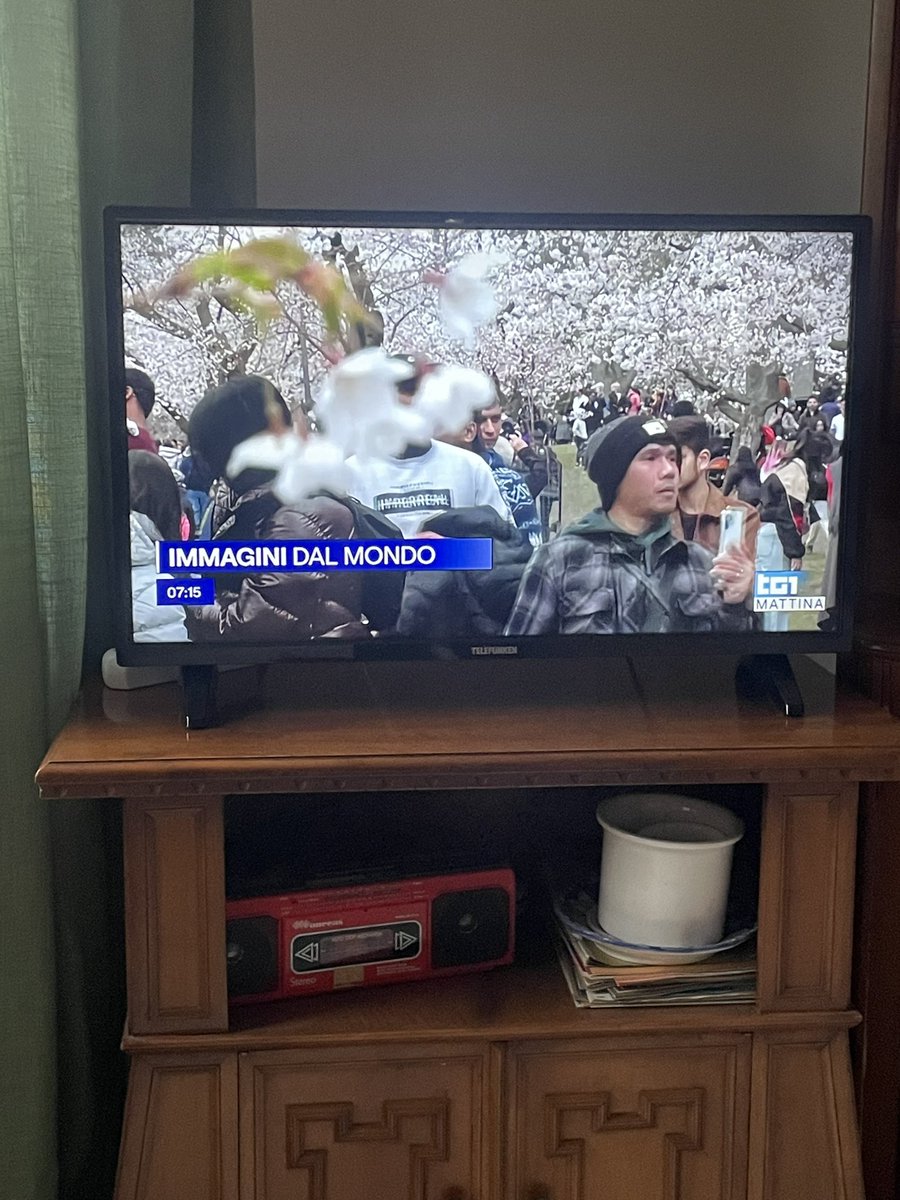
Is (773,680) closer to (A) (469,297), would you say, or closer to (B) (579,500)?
(B) (579,500)

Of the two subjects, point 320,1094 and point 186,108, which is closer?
point 320,1094

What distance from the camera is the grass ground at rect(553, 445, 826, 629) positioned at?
51.6 inches

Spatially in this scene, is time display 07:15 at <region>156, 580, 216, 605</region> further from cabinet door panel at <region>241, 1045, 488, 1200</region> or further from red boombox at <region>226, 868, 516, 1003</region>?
cabinet door panel at <region>241, 1045, 488, 1200</region>

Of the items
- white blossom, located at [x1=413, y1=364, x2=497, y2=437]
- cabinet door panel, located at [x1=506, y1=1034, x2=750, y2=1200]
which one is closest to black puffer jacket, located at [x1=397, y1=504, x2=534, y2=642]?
white blossom, located at [x1=413, y1=364, x2=497, y2=437]

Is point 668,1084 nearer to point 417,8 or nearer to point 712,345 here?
point 712,345

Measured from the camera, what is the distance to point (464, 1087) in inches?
49.9

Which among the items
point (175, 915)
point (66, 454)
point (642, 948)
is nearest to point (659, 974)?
point (642, 948)

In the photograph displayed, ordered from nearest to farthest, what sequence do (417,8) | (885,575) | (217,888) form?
(217,888), (885,575), (417,8)

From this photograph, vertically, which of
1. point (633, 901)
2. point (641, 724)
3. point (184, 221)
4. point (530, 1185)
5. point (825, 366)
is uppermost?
point (184, 221)

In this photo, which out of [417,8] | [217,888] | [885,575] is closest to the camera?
[217,888]

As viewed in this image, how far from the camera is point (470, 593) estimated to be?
1.33 metres

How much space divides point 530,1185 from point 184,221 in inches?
41.9

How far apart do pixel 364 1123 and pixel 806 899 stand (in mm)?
513

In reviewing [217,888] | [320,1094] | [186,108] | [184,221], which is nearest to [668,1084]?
[320,1094]
